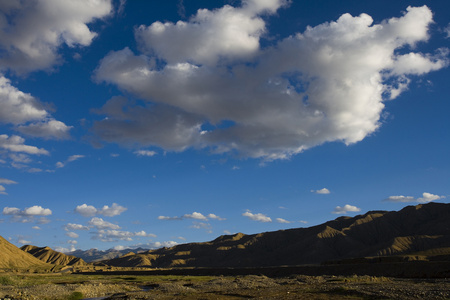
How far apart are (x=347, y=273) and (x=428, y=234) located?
12093 centimetres

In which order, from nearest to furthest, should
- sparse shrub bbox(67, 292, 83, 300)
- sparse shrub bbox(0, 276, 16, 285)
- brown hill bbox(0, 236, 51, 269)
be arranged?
sparse shrub bbox(67, 292, 83, 300) → sparse shrub bbox(0, 276, 16, 285) → brown hill bbox(0, 236, 51, 269)

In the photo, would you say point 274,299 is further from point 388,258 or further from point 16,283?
point 388,258

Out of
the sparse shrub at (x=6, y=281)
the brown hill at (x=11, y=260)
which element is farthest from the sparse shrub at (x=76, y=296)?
the brown hill at (x=11, y=260)

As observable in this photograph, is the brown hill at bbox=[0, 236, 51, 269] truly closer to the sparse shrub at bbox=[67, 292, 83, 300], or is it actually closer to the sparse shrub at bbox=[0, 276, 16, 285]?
the sparse shrub at bbox=[0, 276, 16, 285]

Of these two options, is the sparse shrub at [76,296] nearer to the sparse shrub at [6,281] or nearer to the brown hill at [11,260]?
the sparse shrub at [6,281]

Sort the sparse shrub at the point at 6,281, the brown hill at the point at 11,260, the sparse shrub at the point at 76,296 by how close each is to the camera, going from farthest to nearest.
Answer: the brown hill at the point at 11,260 < the sparse shrub at the point at 6,281 < the sparse shrub at the point at 76,296

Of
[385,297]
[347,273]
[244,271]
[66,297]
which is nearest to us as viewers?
[385,297]

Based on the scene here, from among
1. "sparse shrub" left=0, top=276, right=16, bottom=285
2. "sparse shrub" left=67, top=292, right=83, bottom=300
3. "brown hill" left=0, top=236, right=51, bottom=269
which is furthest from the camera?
"brown hill" left=0, top=236, right=51, bottom=269

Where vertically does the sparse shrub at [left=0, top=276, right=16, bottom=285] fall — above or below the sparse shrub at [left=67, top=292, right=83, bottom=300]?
above

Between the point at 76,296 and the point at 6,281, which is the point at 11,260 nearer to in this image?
the point at 6,281

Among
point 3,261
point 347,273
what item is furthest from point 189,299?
point 3,261

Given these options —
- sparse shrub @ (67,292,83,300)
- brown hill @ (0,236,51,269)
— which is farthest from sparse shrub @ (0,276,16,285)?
brown hill @ (0,236,51,269)

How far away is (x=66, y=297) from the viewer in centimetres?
5791

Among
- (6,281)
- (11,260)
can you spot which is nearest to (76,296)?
(6,281)
